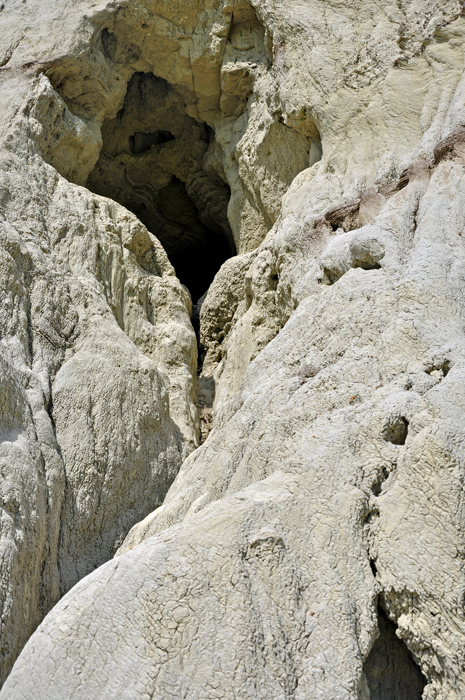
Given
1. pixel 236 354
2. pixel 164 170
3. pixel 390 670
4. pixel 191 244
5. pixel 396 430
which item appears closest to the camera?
pixel 390 670

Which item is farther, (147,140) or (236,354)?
(147,140)

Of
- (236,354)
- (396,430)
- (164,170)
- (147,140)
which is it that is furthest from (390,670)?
(147,140)

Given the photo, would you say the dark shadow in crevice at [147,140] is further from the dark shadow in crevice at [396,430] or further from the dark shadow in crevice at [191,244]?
the dark shadow in crevice at [396,430]

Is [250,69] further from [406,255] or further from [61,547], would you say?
[61,547]

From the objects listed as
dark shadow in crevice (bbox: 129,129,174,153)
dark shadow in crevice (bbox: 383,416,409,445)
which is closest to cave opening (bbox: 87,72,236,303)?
dark shadow in crevice (bbox: 129,129,174,153)

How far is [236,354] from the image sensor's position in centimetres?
691

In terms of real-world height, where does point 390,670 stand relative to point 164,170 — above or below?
below

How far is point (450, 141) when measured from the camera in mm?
5723

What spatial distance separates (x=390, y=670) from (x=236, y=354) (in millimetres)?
4051

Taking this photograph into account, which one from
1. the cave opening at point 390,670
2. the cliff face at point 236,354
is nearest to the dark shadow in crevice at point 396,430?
the cliff face at point 236,354

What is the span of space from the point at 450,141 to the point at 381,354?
2.53 metres

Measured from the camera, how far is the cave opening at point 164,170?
9602 millimetres

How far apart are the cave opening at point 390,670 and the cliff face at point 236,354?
13mm

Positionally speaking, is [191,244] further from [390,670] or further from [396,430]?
[390,670]
